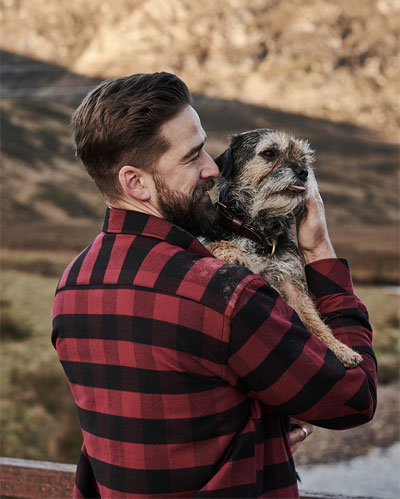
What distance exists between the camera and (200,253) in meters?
1.83

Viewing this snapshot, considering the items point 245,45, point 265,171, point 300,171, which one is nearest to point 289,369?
point 300,171

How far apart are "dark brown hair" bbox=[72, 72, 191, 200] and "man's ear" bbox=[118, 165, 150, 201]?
0.08 ft

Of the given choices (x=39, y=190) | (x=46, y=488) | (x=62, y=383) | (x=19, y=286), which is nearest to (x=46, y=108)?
(x=39, y=190)

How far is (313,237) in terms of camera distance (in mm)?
2248

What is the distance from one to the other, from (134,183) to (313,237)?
2.54 ft

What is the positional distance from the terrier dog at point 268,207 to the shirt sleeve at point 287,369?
0.57m

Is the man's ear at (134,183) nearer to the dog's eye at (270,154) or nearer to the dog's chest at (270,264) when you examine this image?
the dog's chest at (270,264)

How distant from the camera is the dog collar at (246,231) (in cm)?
270

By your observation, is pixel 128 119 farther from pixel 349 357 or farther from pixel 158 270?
pixel 349 357

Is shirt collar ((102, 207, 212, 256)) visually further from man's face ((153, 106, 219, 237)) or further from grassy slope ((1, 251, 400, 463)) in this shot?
grassy slope ((1, 251, 400, 463))

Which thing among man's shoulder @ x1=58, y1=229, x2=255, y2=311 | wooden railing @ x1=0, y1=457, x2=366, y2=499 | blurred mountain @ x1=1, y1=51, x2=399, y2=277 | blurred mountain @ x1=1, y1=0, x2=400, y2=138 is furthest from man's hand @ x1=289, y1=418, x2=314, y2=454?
blurred mountain @ x1=1, y1=0, x2=400, y2=138

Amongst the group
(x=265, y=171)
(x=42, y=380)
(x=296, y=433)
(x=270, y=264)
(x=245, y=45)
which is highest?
(x=265, y=171)

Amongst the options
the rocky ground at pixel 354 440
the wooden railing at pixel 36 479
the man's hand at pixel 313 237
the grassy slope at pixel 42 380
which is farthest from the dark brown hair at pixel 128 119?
the rocky ground at pixel 354 440

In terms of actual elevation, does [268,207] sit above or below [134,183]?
below
